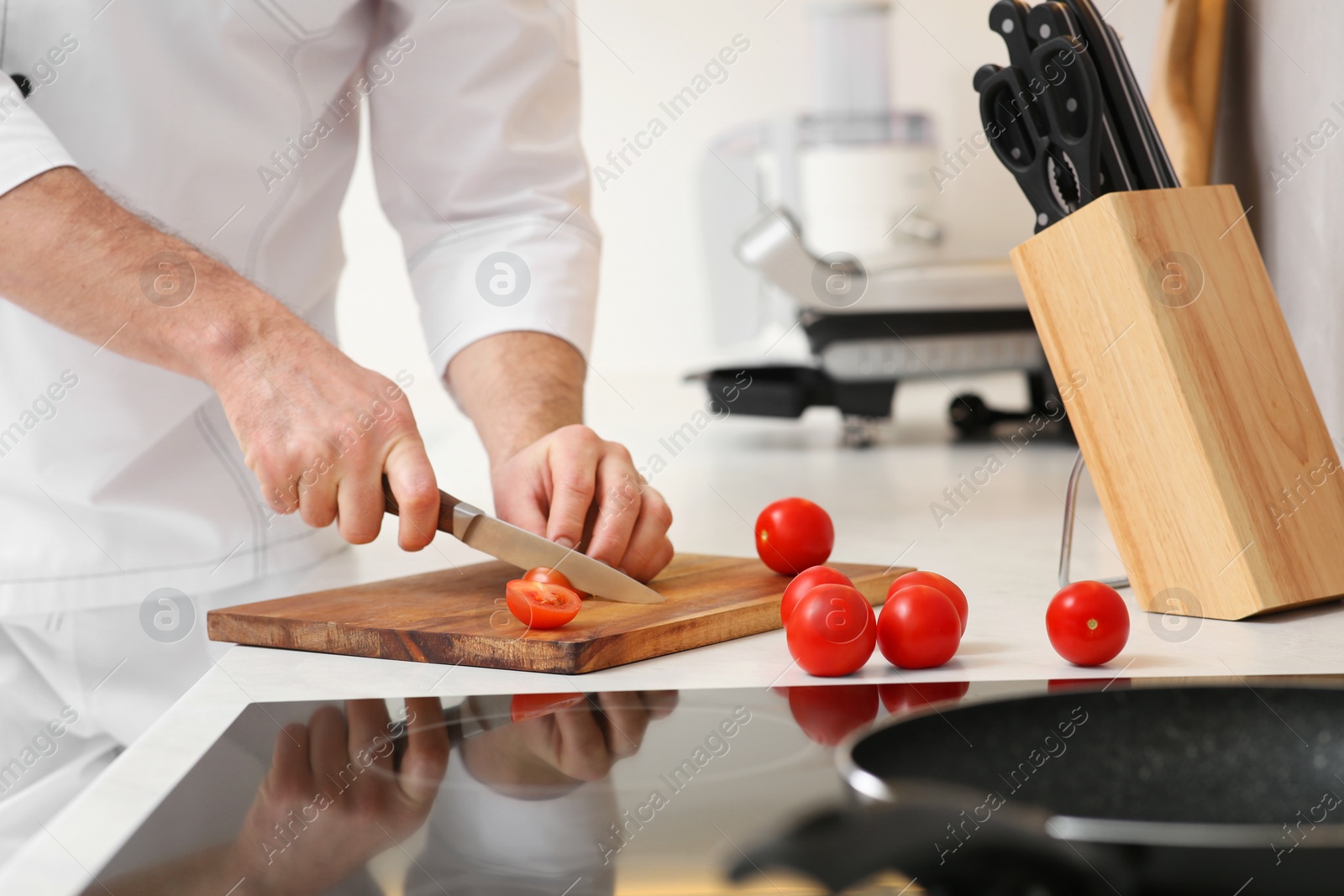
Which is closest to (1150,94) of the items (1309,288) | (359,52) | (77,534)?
(1309,288)

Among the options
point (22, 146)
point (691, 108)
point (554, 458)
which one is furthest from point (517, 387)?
point (691, 108)

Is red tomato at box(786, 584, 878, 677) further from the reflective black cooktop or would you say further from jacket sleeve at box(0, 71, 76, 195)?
jacket sleeve at box(0, 71, 76, 195)

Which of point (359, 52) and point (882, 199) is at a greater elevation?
point (359, 52)

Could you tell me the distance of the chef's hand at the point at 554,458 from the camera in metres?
0.77

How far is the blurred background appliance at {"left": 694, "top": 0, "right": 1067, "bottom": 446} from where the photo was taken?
64.2 inches

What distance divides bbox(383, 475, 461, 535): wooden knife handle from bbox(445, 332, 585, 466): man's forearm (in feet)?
0.56

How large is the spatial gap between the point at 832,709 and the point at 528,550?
0.27 m

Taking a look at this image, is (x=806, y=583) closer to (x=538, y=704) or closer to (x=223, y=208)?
(x=538, y=704)

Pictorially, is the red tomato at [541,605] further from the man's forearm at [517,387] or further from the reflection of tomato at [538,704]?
the man's forearm at [517,387]

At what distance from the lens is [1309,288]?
83 cm

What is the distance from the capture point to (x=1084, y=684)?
54 centimetres

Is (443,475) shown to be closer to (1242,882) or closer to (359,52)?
(359,52)

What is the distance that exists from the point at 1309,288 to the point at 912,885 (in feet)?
2.15

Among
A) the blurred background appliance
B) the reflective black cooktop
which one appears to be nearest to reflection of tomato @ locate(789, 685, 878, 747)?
the reflective black cooktop
